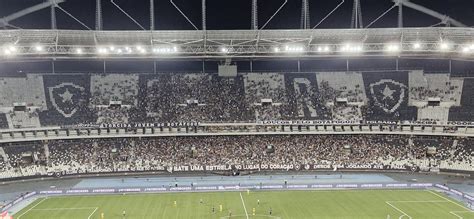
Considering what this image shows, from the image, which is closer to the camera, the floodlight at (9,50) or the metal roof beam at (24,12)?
the floodlight at (9,50)

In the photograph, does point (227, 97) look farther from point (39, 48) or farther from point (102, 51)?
point (39, 48)

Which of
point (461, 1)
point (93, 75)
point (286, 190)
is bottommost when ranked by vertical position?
point (286, 190)

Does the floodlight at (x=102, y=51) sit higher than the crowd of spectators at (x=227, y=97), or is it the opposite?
the floodlight at (x=102, y=51)

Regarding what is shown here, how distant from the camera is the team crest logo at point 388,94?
65312mm

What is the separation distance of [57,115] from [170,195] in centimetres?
2342

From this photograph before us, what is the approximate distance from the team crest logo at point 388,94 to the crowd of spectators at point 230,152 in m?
4.60

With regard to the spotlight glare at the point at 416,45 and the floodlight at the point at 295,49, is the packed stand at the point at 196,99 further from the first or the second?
the spotlight glare at the point at 416,45

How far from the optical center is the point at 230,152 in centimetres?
6162

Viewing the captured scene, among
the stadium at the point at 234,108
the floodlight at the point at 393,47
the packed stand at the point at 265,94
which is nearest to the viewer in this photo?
the stadium at the point at 234,108

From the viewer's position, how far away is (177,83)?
69.0 meters

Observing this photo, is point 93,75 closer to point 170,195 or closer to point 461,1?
point 170,195

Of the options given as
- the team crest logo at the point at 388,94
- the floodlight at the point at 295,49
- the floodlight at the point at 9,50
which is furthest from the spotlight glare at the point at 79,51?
the team crest logo at the point at 388,94

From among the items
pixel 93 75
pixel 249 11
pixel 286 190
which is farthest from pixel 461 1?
pixel 93 75

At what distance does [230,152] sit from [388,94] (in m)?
23.7
